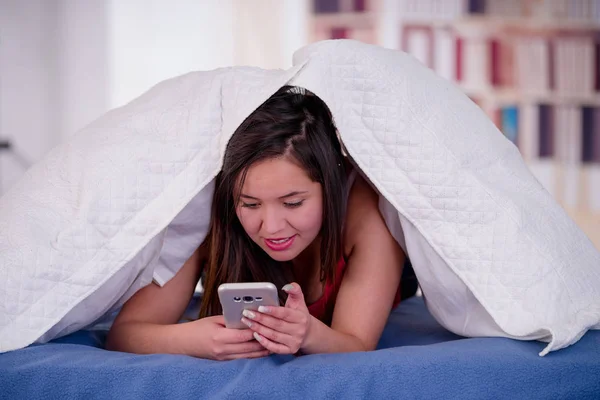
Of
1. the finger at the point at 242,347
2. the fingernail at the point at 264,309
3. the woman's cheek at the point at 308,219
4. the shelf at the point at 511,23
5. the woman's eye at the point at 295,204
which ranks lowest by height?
the finger at the point at 242,347

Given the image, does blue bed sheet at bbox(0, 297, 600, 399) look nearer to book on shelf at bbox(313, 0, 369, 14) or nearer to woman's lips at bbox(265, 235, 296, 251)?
woman's lips at bbox(265, 235, 296, 251)

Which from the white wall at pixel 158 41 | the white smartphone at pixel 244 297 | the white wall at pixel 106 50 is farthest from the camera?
the white wall at pixel 158 41

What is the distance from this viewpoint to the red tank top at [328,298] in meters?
1.57

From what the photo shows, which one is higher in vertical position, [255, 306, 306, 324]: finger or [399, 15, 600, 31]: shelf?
[399, 15, 600, 31]: shelf

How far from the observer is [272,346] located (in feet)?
4.04

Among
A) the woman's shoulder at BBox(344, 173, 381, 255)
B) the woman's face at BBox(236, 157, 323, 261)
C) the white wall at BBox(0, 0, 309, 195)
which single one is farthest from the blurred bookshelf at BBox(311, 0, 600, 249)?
the woman's face at BBox(236, 157, 323, 261)

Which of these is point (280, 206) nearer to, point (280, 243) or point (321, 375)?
point (280, 243)

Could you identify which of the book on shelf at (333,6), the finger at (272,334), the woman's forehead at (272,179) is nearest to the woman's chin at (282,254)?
the woman's forehead at (272,179)

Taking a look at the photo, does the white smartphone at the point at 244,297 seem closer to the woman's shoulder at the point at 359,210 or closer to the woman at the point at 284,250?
the woman at the point at 284,250

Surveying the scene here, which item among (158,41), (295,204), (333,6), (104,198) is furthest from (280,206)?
(158,41)

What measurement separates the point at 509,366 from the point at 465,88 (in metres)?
3.34

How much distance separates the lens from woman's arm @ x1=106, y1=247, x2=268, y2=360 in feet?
4.22

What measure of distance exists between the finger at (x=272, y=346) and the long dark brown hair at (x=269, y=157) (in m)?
0.30

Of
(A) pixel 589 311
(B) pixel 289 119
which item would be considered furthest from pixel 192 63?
(A) pixel 589 311
